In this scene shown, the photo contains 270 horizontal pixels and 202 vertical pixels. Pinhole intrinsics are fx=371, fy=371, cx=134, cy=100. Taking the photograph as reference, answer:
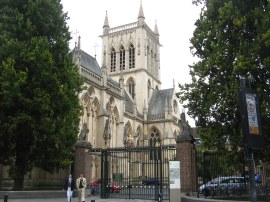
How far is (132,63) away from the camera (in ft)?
208

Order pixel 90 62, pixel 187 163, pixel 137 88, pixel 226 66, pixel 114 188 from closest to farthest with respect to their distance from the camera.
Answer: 1. pixel 226 66
2. pixel 187 163
3. pixel 114 188
4. pixel 90 62
5. pixel 137 88

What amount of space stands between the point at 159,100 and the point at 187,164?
1882 inches

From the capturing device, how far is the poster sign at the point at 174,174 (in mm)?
15500

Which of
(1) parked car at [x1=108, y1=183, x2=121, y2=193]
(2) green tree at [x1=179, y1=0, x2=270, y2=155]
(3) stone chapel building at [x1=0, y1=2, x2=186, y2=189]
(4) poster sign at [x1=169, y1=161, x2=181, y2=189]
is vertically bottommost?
(1) parked car at [x1=108, y1=183, x2=121, y2=193]

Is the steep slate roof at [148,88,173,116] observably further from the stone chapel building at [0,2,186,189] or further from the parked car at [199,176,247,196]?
the parked car at [199,176,247,196]

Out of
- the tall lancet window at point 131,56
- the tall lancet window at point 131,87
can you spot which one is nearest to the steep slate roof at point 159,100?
the tall lancet window at point 131,87

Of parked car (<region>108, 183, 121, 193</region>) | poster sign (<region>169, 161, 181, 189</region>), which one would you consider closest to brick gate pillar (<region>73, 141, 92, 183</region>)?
parked car (<region>108, 183, 121, 193</region>)

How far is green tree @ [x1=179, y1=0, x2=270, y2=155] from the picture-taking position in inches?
549

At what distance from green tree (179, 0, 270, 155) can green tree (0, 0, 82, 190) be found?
26.4 feet

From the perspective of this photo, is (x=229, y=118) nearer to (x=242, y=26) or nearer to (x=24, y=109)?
(x=242, y=26)

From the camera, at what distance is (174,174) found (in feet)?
51.3

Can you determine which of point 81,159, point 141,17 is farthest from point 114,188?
point 141,17

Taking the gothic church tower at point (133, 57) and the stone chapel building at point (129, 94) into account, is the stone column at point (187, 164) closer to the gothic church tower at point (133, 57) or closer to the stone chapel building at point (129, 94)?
the stone chapel building at point (129, 94)

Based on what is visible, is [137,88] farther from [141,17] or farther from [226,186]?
[226,186]
